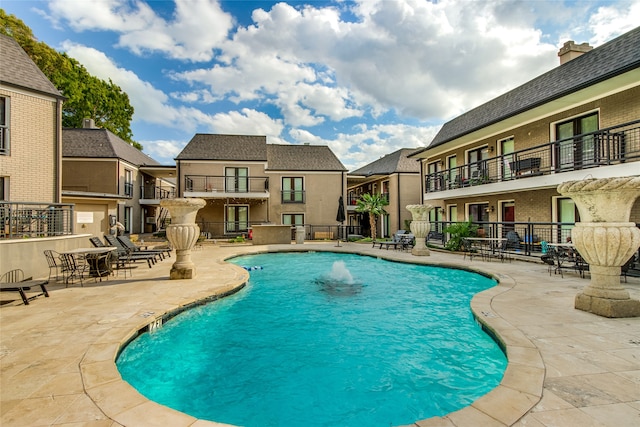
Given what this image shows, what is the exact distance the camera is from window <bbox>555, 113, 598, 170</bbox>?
10.4 metres

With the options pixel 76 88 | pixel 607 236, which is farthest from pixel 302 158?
pixel 607 236

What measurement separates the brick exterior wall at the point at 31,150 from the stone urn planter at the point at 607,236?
16036 millimetres

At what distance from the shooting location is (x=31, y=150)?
36.2 ft

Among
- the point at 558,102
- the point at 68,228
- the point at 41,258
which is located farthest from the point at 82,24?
the point at 558,102

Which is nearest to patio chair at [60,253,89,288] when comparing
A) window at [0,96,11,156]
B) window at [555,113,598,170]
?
window at [0,96,11,156]

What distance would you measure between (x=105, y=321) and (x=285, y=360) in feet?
9.65

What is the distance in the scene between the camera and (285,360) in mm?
4160

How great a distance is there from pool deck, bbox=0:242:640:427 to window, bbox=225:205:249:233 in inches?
631

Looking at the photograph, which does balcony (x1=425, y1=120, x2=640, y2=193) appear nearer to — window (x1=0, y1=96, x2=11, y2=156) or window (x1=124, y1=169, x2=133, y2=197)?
window (x1=0, y1=96, x2=11, y2=156)

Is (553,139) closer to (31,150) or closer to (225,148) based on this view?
(31,150)

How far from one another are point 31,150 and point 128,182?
1177cm

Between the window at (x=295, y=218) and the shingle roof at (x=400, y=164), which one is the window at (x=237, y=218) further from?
the shingle roof at (x=400, y=164)

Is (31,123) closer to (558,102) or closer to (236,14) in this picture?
(236,14)

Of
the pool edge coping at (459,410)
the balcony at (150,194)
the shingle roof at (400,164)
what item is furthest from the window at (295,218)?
the pool edge coping at (459,410)
